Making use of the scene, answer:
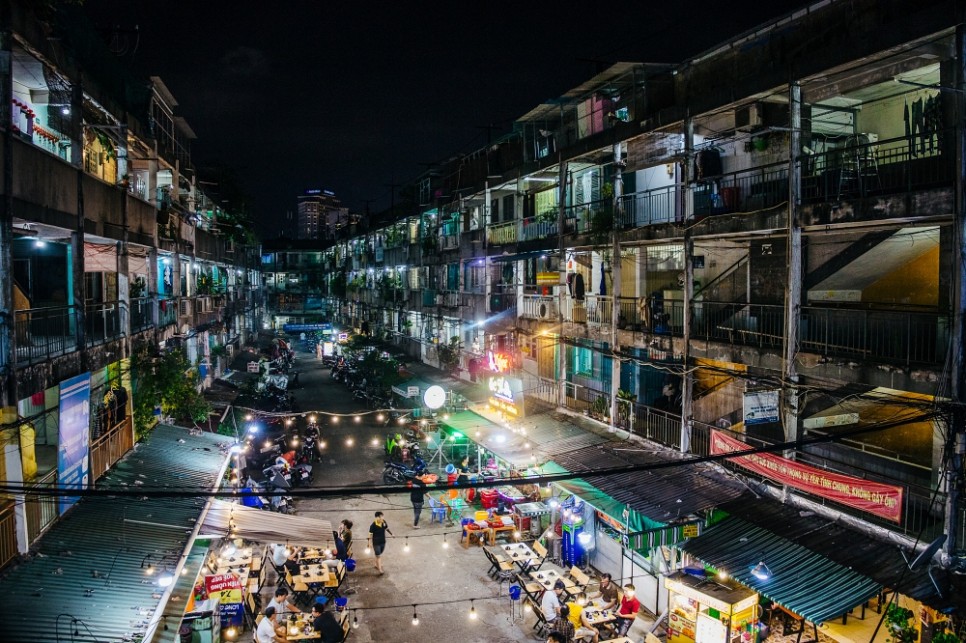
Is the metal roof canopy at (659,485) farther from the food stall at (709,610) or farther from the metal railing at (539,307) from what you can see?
the metal railing at (539,307)

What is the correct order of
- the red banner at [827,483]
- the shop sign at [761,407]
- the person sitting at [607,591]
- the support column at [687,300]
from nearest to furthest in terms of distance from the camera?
the red banner at [827,483], the shop sign at [761,407], the support column at [687,300], the person sitting at [607,591]

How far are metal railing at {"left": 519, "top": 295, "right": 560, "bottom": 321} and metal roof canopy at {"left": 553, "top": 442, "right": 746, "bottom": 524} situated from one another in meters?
6.08

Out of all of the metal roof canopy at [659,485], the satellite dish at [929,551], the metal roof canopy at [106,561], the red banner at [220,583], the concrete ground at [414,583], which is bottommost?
the concrete ground at [414,583]

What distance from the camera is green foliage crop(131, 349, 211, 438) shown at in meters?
18.5

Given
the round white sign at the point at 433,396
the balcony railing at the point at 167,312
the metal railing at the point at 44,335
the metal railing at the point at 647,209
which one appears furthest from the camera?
the round white sign at the point at 433,396

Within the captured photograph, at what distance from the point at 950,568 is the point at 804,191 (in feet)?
27.8

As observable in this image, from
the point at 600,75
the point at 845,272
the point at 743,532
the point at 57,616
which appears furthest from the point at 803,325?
the point at 57,616

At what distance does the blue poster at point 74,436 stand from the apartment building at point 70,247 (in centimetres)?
6

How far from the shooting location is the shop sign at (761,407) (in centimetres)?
1252

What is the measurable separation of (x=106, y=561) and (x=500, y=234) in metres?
19.9

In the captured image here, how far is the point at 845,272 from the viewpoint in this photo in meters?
13.2

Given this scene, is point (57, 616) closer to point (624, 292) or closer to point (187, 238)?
point (624, 292)

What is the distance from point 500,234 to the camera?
1099 inches

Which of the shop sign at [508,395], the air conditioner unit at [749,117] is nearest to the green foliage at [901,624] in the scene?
the air conditioner unit at [749,117]
